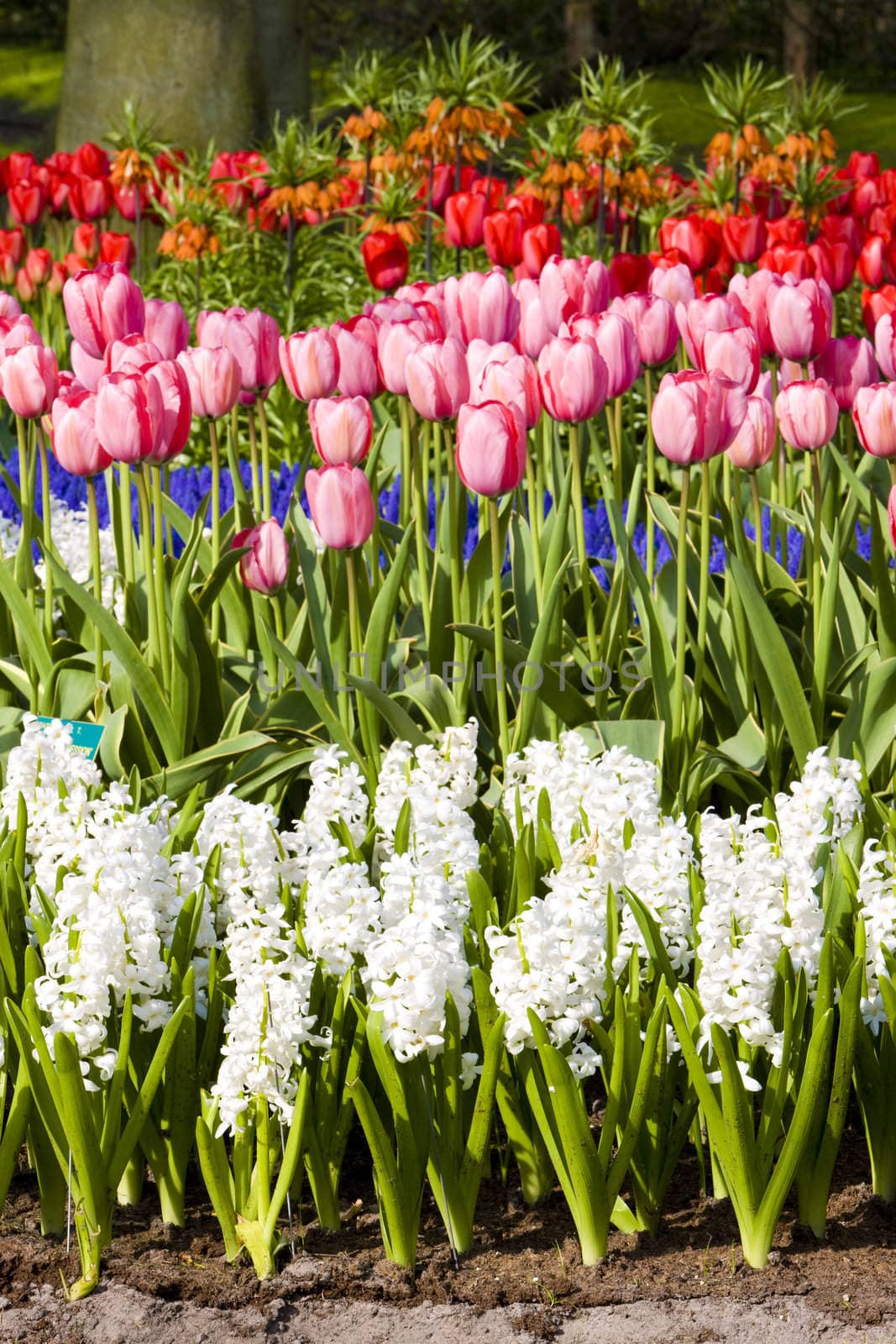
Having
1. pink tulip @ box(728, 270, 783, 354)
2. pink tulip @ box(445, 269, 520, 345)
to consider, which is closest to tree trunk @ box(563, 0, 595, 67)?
pink tulip @ box(728, 270, 783, 354)

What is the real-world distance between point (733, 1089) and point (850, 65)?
74.6 ft

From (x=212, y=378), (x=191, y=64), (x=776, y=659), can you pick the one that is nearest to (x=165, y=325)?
(x=212, y=378)

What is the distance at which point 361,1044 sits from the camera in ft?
6.75

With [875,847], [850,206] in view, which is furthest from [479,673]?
[850,206]

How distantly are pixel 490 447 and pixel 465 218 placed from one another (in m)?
2.42

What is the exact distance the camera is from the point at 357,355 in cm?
302

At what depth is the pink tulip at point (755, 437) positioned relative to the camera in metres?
2.86

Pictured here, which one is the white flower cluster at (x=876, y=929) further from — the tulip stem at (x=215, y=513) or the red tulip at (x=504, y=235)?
the red tulip at (x=504, y=235)

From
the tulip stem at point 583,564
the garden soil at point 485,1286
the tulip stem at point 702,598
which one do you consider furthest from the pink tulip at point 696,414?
the garden soil at point 485,1286

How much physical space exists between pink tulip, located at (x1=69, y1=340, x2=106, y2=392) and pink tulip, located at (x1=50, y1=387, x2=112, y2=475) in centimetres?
36

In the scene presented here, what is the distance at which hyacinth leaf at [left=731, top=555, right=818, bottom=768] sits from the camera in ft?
8.66

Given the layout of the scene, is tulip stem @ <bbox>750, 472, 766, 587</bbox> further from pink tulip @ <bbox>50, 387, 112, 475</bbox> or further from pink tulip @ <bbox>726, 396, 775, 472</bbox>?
pink tulip @ <bbox>50, 387, 112, 475</bbox>

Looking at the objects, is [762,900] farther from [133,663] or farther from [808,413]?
[133,663]

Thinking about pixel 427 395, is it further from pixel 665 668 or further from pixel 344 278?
pixel 344 278
